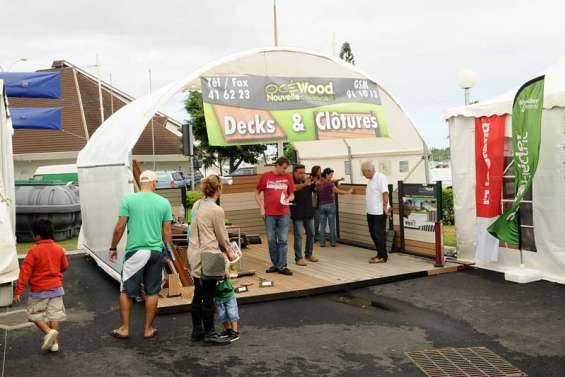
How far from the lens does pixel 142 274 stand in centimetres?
605

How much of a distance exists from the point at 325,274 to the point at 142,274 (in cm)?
363

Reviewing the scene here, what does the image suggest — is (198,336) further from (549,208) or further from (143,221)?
(549,208)

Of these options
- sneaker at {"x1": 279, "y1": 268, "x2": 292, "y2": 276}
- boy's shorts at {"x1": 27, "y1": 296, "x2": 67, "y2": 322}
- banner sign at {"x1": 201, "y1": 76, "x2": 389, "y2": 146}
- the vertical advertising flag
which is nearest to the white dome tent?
banner sign at {"x1": 201, "y1": 76, "x2": 389, "y2": 146}

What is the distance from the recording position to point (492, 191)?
29.2 ft

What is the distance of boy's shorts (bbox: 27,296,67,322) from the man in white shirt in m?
5.37

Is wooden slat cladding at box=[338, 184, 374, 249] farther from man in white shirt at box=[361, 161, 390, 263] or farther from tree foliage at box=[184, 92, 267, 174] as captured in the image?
tree foliage at box=[184, 92, 267, 174]

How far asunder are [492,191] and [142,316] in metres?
5.40

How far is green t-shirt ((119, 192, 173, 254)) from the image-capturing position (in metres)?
5.98

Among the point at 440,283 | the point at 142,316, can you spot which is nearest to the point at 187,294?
the point at 142,316

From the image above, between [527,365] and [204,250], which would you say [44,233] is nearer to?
[204,250]

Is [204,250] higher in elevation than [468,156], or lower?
lower

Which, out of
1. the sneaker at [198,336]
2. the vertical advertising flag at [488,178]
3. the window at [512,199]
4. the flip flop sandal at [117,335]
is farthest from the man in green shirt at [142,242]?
the window at [512,199]

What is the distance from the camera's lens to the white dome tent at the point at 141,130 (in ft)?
27.5

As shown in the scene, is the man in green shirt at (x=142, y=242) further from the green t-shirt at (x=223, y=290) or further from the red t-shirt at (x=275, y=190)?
the red t-shirt at (x=275, y=190)
